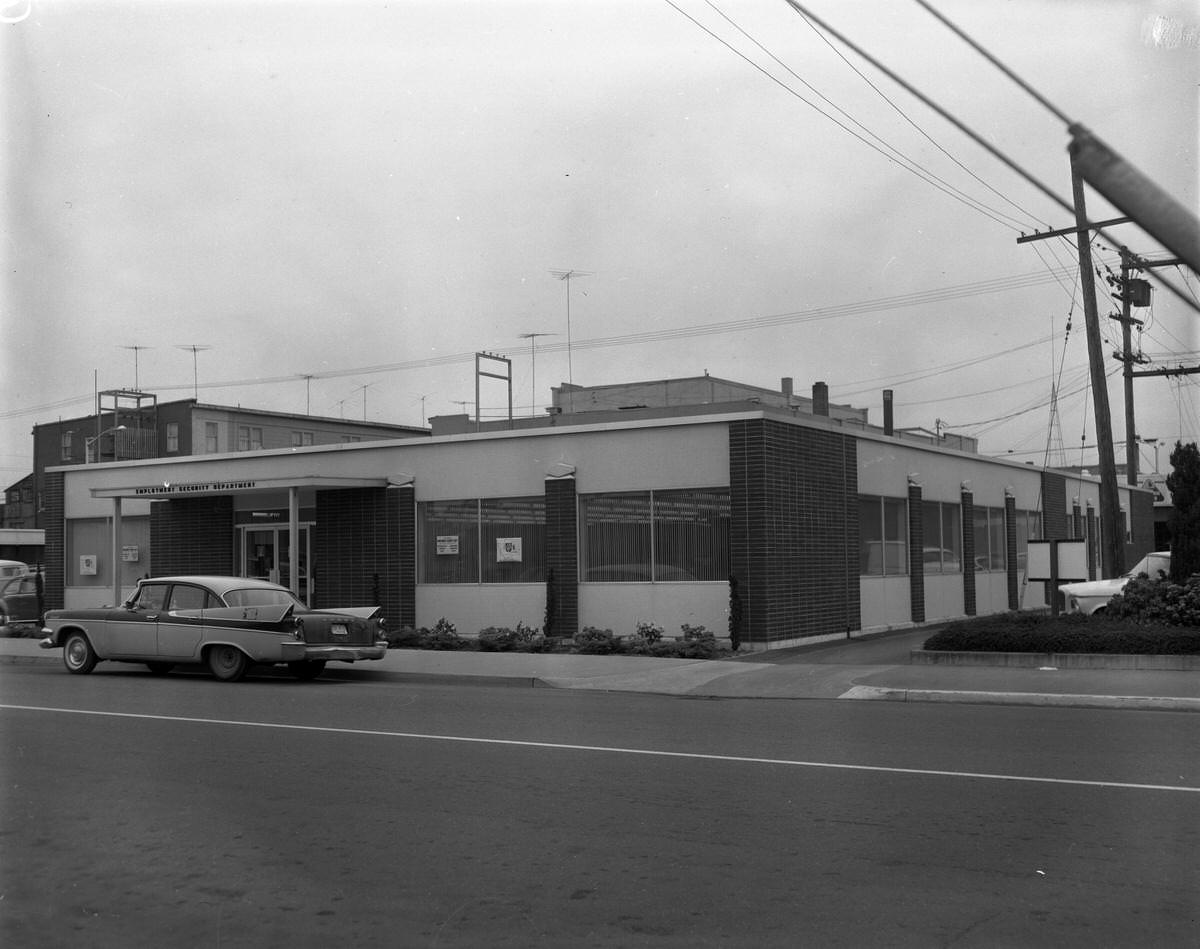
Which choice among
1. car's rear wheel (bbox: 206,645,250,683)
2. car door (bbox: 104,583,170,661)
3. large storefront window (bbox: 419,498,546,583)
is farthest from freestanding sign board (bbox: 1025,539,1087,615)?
car door (bbox: 104,583,170,661)

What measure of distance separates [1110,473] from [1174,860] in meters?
16.2

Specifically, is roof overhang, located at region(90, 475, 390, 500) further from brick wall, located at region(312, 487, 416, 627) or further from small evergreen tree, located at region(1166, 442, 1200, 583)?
small evergreen tree, located at region(1166, 442, 1200, 583)

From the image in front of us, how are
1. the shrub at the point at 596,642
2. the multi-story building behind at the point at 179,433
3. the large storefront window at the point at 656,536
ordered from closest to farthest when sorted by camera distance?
the shrub at the point at 596,642, the large storefront window at the point at 656,536, the multi-story building behind at the point at 179,433

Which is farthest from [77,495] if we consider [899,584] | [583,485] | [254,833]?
[254,833]

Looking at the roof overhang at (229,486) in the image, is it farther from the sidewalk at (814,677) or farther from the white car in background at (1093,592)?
the white car in background at (1093,592)

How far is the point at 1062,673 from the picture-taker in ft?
53.7

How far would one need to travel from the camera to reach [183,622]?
58.3 feet

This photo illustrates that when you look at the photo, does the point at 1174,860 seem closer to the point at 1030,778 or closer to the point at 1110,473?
the point at 1030,778

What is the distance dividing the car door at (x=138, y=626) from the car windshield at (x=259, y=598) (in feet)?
3.68

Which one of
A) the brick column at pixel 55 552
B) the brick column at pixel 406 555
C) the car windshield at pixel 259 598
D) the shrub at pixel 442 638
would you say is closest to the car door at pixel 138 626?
the car windshield at pixel 259 598

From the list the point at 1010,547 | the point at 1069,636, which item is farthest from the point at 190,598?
the point at 1010,547

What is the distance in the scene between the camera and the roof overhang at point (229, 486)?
23.9 meters

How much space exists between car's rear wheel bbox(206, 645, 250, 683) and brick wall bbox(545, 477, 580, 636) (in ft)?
20.4

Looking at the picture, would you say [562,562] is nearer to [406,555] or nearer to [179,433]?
[406,555]
